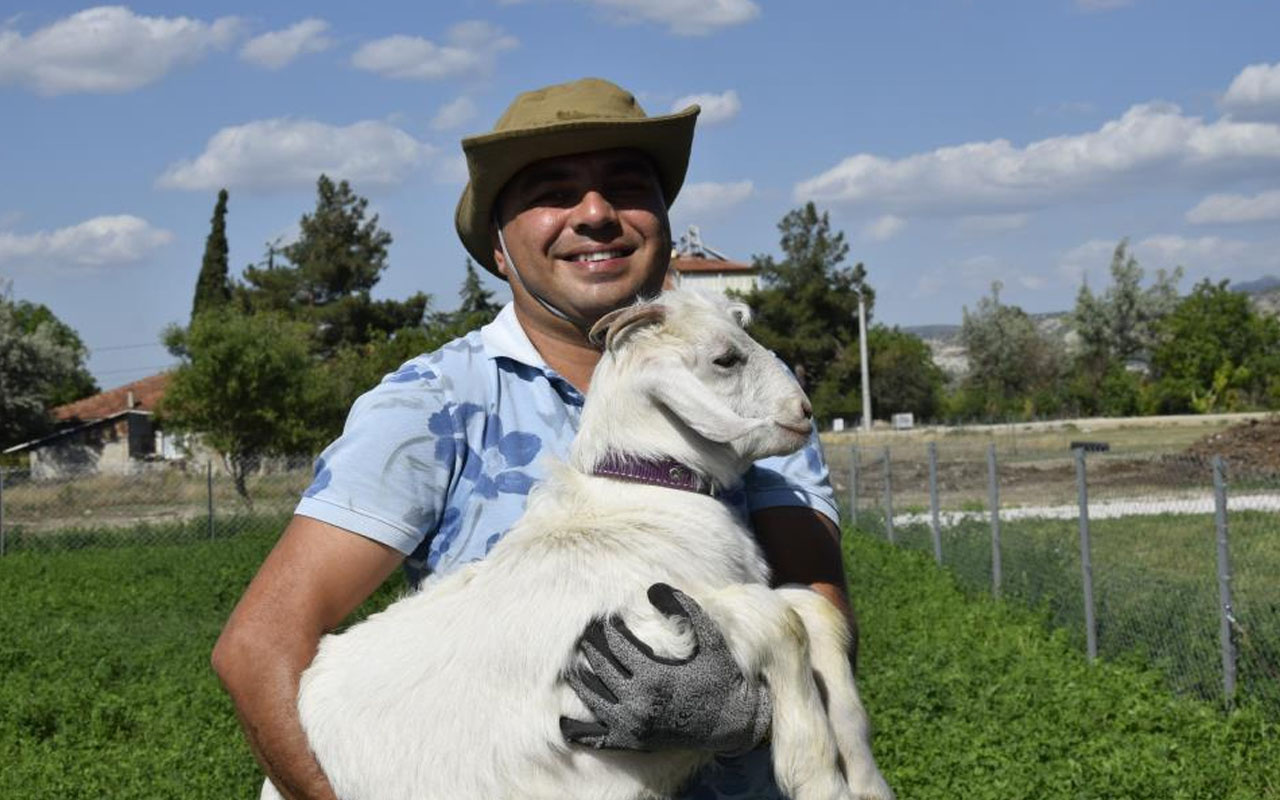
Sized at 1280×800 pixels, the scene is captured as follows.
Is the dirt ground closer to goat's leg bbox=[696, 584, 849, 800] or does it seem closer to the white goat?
the white goat

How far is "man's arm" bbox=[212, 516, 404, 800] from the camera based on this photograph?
308 centimetres

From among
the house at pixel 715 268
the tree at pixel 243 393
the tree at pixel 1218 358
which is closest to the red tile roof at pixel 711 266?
the house at pixel 715 268

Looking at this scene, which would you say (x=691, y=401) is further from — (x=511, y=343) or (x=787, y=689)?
(x=787, y=689)

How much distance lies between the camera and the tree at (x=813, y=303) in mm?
74812

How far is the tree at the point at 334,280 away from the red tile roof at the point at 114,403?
6270mm

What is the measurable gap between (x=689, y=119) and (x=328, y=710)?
1688 mm

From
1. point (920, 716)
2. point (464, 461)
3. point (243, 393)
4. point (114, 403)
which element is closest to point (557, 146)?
point (464, 461)

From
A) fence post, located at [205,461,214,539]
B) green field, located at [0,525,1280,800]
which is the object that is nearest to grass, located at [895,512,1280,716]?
green field, located at [0,525,1280,800]

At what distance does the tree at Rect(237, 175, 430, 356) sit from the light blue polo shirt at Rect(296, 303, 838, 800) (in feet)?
205

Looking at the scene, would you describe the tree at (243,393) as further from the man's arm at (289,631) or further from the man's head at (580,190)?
the man's arm at (289,631)

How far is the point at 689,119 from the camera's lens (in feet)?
12.3

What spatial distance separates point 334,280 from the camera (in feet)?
221

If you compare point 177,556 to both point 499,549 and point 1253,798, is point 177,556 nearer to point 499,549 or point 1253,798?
point 1253,798

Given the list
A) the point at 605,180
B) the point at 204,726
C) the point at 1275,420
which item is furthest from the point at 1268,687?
the point at 1275,420
